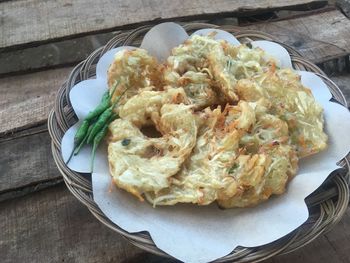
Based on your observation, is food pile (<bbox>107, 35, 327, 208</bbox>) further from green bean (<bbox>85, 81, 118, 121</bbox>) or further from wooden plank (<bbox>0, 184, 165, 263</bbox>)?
wooden plank (<bbox>0, 184, 165, 263</bbox>)

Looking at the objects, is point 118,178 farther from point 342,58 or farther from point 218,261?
point 342,58

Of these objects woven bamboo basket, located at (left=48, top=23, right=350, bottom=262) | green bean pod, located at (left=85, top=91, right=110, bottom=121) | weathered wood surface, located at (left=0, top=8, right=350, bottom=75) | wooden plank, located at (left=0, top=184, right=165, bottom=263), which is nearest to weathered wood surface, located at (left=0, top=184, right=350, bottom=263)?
wooden plank, located at (left=0, top=184, right=165, bottom=263)

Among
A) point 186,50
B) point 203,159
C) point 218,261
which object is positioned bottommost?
point 218,261

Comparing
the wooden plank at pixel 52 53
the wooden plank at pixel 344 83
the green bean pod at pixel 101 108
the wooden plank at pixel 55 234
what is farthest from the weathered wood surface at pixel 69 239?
the wooden plank at pixel 52 53

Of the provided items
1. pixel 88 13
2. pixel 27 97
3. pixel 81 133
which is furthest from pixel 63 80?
pixel 81 133

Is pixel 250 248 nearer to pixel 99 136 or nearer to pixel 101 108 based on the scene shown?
pixel 99 136

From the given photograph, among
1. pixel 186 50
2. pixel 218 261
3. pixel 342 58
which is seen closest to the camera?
pixel 218 261

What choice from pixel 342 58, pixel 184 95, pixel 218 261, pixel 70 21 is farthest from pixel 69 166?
pixel 342 58

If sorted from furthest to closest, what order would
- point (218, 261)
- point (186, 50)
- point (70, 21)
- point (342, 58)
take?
point (70, 21), point (342, 58), point (186, 50), point (218, 261)
